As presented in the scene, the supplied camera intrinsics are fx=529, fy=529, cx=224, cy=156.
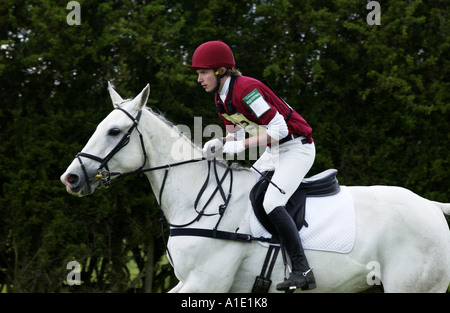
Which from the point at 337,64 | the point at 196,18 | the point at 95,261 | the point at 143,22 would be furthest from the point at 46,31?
the point at 337,64

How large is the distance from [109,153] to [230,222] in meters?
1.20

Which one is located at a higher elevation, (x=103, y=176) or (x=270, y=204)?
(x=103, y=176)

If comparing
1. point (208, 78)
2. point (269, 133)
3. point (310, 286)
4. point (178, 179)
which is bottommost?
point (310, 286)

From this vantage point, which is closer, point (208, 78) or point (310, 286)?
point (310, 286)

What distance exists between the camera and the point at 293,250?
14.8 feet

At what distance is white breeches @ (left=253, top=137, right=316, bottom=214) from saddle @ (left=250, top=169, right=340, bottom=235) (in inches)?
4.3

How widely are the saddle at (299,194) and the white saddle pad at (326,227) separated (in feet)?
0.16

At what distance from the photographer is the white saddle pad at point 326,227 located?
4.65 meters

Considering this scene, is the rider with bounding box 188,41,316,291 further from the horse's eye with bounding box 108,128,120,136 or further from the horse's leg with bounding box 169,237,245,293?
the horse's eye with bounding box 108,128,120,136

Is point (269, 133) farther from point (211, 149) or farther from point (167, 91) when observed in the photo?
point (167, 91)

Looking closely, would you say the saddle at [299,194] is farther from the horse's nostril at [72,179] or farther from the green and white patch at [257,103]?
the horse's nostril at [72,179]
